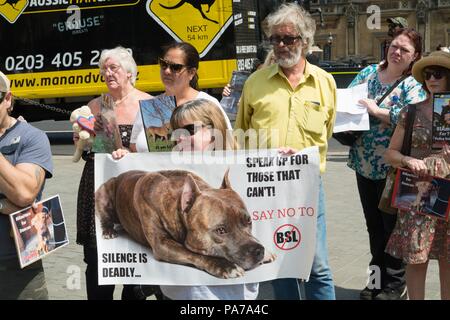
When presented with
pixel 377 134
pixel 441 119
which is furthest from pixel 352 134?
pixel 441 119

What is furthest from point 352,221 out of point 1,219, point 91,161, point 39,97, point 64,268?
point 39,97

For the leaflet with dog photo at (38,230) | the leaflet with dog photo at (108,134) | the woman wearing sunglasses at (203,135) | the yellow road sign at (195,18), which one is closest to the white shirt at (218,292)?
the woman wearing sunglasses at (203,135)

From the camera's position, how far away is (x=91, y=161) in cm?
461

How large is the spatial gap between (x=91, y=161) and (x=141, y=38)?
11045mm

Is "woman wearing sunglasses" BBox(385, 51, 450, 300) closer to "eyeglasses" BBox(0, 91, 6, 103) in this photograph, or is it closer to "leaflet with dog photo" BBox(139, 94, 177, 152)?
"leaflet with dog photo" BBox(139, 94, 177, 152)

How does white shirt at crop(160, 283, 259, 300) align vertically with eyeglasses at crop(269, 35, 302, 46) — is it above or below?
below

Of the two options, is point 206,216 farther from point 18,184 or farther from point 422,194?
point 422,194

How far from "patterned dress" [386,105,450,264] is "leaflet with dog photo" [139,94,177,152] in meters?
1.35

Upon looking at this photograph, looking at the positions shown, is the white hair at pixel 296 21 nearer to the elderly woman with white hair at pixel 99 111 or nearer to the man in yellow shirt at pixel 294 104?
the man in yellow shirt at pixel 294 104

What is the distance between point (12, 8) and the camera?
52.4ft

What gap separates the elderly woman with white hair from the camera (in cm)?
451

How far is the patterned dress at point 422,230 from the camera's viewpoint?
4234 millimetres

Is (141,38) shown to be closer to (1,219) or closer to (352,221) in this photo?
(352,221)

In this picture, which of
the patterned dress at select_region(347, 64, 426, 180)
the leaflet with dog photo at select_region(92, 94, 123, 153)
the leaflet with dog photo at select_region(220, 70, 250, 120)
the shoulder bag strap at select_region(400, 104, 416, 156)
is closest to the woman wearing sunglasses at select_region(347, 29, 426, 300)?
the patterned dress at select_region(347, 64, 426, 180)
